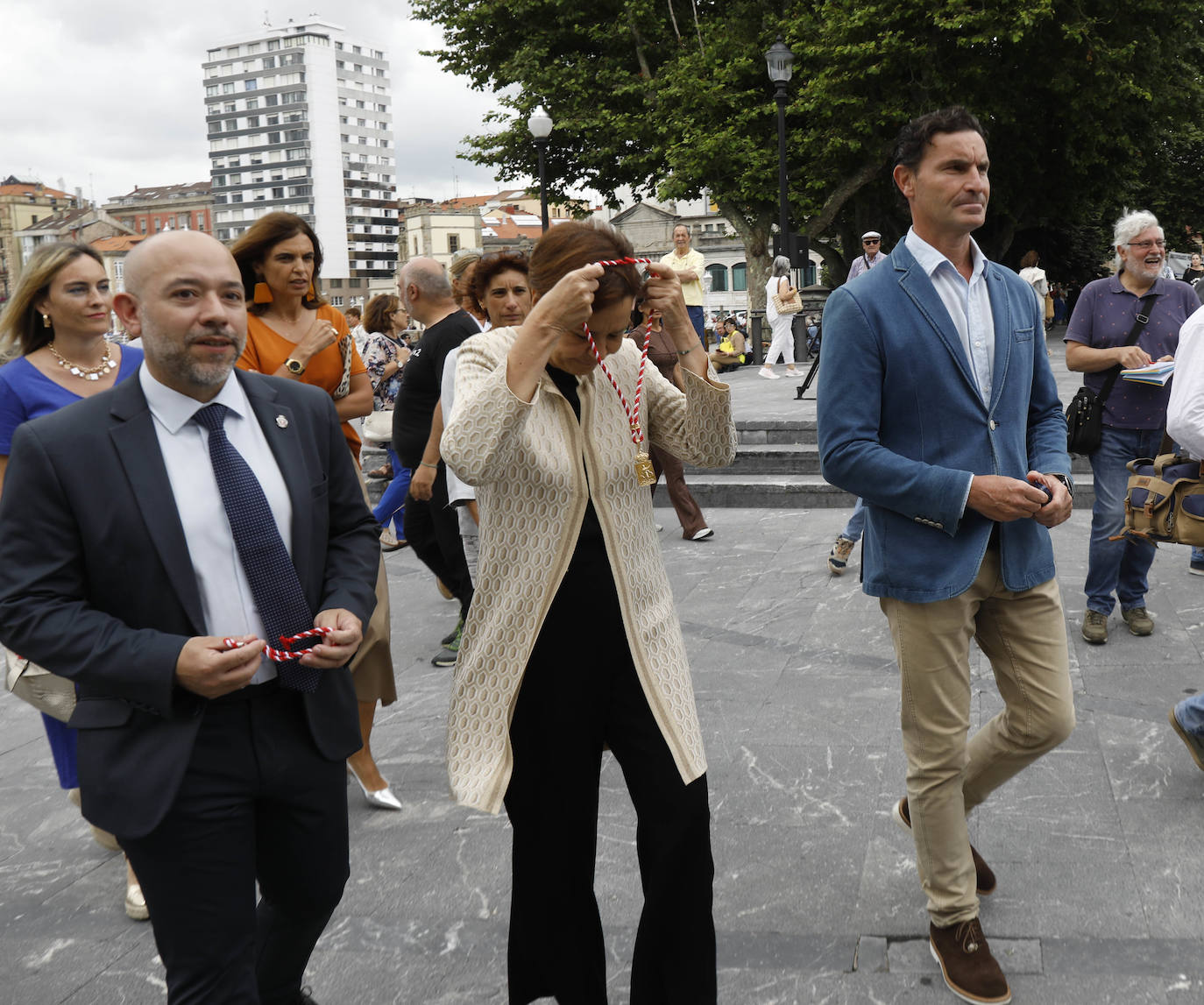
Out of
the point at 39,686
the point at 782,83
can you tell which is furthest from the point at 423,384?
the point at 782,83

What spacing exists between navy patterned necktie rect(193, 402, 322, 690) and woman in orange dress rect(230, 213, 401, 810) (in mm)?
1607

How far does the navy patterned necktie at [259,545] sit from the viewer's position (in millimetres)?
2236

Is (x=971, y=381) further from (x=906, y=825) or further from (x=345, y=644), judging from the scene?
(x=345, y=644)

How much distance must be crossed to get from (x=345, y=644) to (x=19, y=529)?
0.62 m

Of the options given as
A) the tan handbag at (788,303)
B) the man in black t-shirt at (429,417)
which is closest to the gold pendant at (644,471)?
the man in black t-shirt at (429,417)

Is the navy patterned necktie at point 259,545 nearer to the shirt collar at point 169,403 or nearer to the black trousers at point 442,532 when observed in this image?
the shirt collar at point 169,403

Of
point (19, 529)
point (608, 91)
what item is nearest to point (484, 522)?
point (19, 529)

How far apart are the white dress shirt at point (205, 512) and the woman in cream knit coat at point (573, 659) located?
1.64ft

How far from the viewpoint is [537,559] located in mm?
2605

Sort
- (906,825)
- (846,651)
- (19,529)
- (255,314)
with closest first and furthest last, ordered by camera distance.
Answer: (19,529), (906,825), (255,314), (846,651)

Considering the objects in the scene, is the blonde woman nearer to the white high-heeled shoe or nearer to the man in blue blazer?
the white high-heeled shoe

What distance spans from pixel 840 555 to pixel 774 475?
3.22 metres

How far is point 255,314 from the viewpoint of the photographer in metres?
4.05

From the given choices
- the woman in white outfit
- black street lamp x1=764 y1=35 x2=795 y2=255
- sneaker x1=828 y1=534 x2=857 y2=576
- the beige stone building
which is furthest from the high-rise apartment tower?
sneaker x1=828 y1=534 x2=857 y2=576
